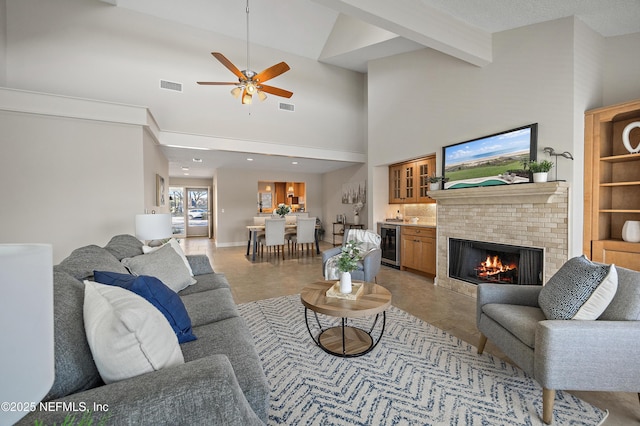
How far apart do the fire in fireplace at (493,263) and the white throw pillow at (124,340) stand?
11.8ft

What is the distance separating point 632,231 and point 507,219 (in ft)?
3.34

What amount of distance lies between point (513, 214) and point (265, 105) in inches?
196

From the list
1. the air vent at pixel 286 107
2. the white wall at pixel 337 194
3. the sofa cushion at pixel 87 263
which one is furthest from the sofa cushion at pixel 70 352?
the white wall at pixel 337 194

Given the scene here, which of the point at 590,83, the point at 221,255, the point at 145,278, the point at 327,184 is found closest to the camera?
the point at 145,278

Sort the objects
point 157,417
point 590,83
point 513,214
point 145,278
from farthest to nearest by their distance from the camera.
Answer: point 513,214
point 590,83
point 145,278
point 157,417

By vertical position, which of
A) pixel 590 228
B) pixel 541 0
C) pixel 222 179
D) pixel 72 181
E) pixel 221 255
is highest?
pixel 541 0

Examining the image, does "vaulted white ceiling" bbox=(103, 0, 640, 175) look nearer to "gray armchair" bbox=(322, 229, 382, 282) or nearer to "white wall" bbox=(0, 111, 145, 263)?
"white wall" bbox=(0, 111, 145, 263)

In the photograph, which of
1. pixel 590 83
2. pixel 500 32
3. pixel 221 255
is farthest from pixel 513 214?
pixel 221 255

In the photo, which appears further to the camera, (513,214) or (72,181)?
(72,181)

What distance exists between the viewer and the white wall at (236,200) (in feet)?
27.4

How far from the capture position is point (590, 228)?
9.42 feet

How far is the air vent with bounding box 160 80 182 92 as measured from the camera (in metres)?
4.99

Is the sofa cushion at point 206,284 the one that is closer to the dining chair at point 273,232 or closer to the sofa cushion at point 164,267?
the sofa cushion at point 164,267

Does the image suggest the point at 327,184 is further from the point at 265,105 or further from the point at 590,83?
the point at 590,83
